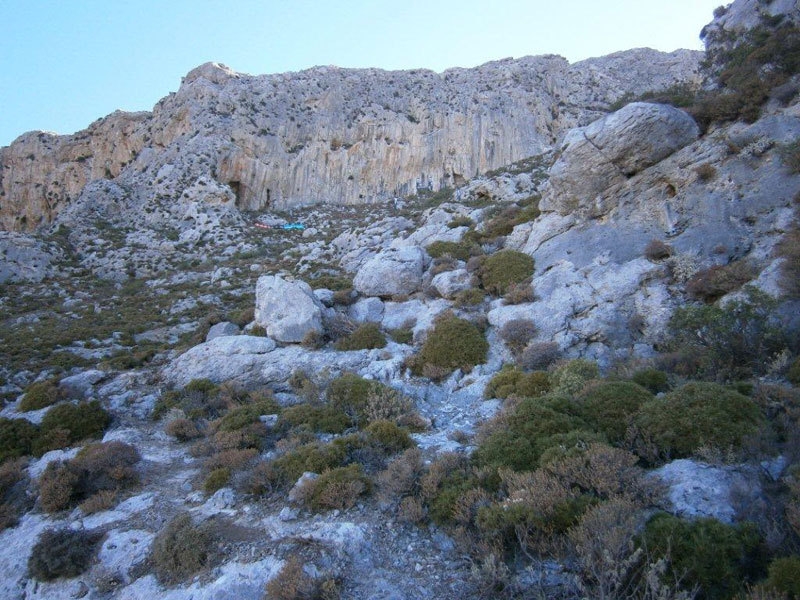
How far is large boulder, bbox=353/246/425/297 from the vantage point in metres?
20.1

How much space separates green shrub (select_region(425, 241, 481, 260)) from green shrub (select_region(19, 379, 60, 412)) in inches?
607

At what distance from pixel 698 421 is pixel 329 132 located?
178 ft

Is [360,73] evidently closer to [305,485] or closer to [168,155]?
[168,155]

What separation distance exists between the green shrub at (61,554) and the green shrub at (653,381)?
1098 cm

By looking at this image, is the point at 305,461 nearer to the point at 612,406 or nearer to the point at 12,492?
the point at 612,406

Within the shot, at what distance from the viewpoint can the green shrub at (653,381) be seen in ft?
33.1

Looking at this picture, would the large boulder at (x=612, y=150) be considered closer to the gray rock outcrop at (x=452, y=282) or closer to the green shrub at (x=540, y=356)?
the gray rock outcrop at (x=452, y=282)

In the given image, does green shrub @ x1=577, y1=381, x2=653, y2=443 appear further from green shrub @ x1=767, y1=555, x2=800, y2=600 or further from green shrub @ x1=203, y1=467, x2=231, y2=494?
green shrub @ x1=203, y1=467, x2=231, y2=494

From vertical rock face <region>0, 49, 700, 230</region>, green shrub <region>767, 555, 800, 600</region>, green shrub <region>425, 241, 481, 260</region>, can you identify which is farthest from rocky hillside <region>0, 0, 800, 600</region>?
vertical rock face <region>0, 49, 700, 230</region>

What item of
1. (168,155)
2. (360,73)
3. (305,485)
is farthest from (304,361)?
(360,73)

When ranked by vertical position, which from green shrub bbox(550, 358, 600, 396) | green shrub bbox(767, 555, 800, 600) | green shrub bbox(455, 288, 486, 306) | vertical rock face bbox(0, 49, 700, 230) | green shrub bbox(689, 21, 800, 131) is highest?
vertical rock face bbox(0, 49, 700, 230)

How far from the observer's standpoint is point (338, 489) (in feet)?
25.8

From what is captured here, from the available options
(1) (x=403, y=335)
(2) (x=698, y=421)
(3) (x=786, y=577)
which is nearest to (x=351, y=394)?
(1) (x=403, y=335)

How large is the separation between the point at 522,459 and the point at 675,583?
9.72ft
